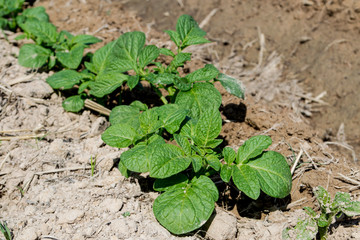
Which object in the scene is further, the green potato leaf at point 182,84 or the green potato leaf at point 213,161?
the green potato leaf at point 182,84

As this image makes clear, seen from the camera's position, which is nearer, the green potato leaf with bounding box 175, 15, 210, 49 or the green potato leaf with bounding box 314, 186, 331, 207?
the green potato leaf with bounding box 314, 186, 331, 207

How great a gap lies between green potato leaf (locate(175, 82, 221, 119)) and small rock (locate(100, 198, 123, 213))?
79cm

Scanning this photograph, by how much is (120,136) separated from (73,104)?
0.84 m

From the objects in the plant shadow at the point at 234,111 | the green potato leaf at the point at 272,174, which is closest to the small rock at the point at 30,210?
the green potato leaf at the point at 272,174

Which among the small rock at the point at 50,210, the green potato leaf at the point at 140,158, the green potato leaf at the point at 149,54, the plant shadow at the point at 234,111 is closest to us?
the green potato leaf at the point at 140,158

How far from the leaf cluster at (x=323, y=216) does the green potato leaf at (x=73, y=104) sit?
1897mm

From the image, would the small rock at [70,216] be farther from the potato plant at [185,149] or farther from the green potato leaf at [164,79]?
the green potato leaf at [164,79]

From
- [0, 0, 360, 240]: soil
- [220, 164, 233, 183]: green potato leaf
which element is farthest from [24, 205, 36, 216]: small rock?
[220, 164, 233, 183]: green potato leaf

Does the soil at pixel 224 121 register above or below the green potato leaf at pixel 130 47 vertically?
below

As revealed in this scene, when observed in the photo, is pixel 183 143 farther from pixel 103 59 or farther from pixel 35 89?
pixel 35 89

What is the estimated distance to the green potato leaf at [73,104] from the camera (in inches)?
122

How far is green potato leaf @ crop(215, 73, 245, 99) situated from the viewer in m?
2.79

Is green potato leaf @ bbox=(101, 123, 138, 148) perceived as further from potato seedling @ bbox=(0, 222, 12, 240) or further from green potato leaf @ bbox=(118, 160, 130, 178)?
potato seedling @ bbox=(0, 222, 12, 240)

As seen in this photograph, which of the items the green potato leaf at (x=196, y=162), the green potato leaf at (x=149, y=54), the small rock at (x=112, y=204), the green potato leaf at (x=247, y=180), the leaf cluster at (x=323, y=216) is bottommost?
the small rock at (x=112, y=204)
